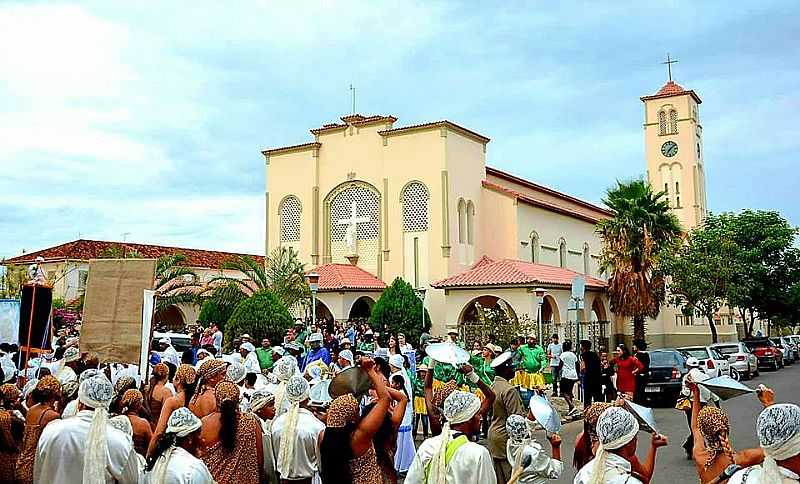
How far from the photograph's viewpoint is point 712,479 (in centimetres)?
534

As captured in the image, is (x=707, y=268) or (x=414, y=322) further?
(x=707, y=268)

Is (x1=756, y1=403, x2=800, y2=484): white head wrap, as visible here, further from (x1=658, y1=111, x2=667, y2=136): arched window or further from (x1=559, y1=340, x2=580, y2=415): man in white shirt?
(x1=658, y1=111, x2=667, y2=136): arched window

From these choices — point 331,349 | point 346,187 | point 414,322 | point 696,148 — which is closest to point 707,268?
point 414,322

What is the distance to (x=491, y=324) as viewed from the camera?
27.4 m

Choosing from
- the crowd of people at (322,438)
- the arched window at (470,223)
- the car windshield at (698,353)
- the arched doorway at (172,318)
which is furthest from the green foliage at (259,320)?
the arched doorway at (172,318)

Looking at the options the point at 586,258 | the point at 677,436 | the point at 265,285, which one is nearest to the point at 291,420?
the point at 677,436

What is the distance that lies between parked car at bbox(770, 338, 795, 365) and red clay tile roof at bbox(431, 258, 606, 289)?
12.1 metres

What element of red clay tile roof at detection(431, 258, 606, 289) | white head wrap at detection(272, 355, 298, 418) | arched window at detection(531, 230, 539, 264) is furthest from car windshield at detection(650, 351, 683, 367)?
arched window at detection(531, 230, 539, 264)

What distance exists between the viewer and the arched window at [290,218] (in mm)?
40281

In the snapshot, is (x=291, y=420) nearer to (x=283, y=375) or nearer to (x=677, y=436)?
(x=283, y=375)

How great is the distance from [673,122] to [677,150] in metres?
2.27

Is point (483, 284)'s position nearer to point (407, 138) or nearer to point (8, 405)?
point (407, 138)

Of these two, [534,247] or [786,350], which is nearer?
[534,247]

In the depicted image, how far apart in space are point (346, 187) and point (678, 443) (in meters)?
27.2
